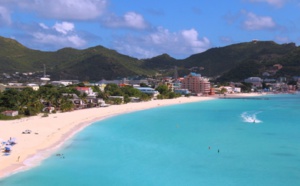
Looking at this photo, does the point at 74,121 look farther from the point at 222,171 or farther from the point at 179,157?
the point at 222,171

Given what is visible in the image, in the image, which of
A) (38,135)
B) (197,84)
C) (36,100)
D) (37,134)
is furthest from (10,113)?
(197,84)

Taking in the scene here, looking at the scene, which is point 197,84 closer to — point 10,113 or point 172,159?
point 10,113

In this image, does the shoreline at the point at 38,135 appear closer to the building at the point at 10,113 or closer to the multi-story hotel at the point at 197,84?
the building at the point at 10,113

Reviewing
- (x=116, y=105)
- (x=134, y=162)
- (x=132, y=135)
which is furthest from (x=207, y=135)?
→ (x=116, y=105)

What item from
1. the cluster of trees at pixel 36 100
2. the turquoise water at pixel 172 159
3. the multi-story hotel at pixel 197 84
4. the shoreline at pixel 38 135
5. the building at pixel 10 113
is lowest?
the turquoise water at pixel 172 159

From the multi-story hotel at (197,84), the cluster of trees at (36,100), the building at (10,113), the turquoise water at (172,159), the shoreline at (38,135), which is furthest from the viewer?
the multi-story hotel at (197,84)

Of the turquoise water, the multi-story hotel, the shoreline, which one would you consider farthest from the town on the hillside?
the turquoise water

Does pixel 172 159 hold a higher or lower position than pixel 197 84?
lower

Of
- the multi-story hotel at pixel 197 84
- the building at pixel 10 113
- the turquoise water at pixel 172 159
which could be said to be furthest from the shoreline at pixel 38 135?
the multi-story hotel at pixel 197 84
